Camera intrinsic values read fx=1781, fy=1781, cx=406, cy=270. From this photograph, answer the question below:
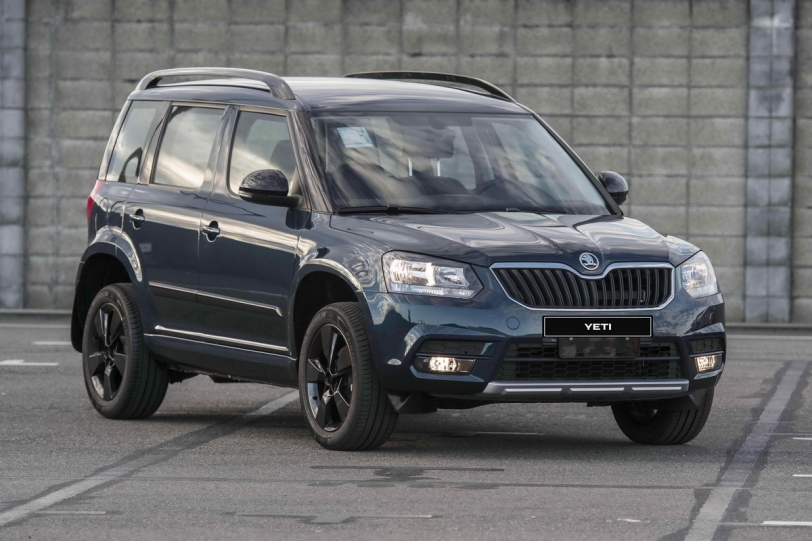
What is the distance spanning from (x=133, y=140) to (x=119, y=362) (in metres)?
1.37

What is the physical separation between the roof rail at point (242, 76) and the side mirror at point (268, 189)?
0.67 m

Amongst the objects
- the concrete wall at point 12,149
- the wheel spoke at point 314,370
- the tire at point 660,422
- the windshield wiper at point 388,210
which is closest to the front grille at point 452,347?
the wheel spoke at point 314,370

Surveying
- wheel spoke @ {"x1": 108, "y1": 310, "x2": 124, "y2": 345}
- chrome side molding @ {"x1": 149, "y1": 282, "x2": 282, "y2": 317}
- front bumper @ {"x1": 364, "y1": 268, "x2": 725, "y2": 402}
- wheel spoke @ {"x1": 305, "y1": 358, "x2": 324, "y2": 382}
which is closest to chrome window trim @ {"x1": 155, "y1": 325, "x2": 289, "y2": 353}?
chrome side molding @ {"x1": 149, "y1": 282, "x2": 282, "y2": 317}

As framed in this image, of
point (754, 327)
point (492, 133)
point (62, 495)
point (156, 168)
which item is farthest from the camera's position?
point (754, 327)

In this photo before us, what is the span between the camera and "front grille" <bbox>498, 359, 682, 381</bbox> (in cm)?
818

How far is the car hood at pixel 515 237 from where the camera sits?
820 centimetres

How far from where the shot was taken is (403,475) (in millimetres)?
7867

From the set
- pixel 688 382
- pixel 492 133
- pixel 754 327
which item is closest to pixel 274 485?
pixel 688 382

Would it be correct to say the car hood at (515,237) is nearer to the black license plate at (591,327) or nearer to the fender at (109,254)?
the black license plate at (591,327)

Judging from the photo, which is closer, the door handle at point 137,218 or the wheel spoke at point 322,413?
the wheel spoke at point 322,413

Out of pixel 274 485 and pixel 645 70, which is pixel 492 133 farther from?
pixel 645 70

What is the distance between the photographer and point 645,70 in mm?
18562

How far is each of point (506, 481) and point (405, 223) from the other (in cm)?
149

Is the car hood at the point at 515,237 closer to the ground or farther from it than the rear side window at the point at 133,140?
closer to the ground
